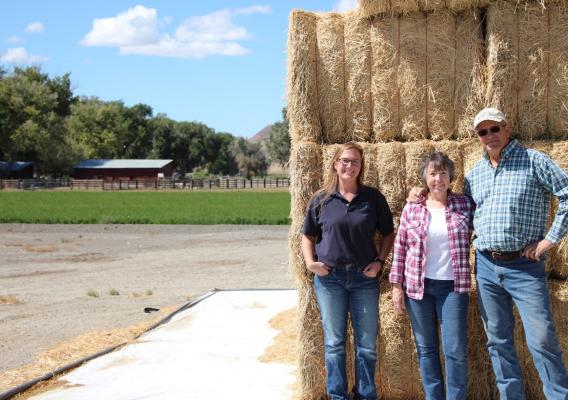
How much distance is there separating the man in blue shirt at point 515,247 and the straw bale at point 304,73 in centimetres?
139

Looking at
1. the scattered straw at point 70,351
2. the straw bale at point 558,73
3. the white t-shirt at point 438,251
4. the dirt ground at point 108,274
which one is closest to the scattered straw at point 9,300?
the dirt ground at point 108,274

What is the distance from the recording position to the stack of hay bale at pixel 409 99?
479cm

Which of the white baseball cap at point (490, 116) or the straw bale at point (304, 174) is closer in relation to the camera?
the white baseball cap at point (490, 116)

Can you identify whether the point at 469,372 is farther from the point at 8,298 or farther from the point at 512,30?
the point at 8,298

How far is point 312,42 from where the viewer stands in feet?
17.4

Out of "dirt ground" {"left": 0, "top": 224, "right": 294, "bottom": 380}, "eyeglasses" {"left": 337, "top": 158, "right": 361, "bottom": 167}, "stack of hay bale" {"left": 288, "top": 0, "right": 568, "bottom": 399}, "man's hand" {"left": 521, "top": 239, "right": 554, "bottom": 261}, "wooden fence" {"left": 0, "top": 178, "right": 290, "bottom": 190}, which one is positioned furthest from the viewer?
"wooden fence" {"left": 0, "top": 178, "right": 290, "bottom": 190}

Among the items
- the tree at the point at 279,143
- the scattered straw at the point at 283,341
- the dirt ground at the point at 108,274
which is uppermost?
the tree at the point at 279,143

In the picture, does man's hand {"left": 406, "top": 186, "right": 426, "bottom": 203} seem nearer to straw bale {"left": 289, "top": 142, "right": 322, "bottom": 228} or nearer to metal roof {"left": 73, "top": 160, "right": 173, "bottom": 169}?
straw bale {"left": 289, "top": 142, "right": 322, "bottom": 228}

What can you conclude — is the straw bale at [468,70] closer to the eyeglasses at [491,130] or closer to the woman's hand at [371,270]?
the eyeglasses at [491,130]

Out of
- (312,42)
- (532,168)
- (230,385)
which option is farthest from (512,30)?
(230,385)

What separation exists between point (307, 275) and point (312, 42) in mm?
1804

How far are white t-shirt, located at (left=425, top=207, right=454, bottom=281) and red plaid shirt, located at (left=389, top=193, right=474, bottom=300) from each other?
0.09 feet

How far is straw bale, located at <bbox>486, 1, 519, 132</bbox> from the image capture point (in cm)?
477

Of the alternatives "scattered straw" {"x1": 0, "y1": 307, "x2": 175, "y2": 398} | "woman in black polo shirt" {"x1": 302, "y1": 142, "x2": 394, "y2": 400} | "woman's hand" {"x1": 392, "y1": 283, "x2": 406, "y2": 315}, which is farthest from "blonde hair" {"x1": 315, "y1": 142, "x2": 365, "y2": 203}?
"scattered straw" {"x1": 0, "y1": 307, "x2": 175, "y2": 398}
